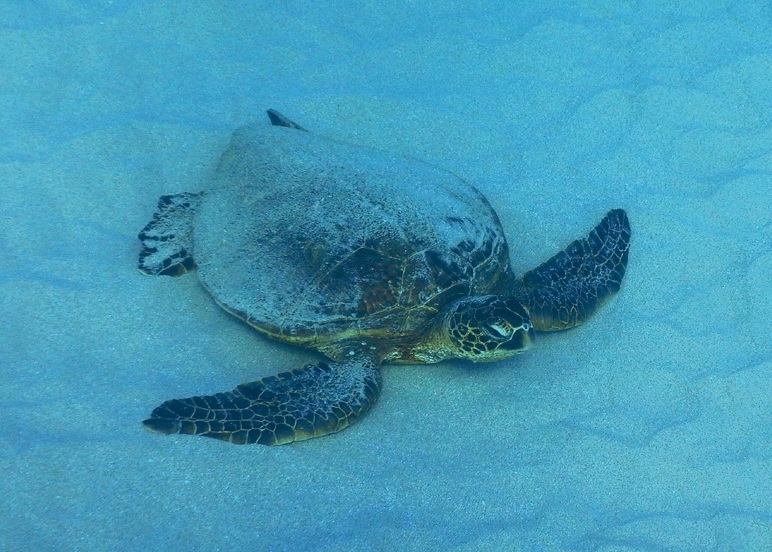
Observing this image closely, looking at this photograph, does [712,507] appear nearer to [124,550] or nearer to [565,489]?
[565,489]

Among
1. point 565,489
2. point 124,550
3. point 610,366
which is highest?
point 610,366

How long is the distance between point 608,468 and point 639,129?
2.85 m

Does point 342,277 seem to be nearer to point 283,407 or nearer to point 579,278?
point 283,407

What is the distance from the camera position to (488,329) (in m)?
2.63

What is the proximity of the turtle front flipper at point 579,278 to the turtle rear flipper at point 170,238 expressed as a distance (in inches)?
75.0

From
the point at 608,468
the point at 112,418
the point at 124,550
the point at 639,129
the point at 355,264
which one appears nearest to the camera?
the point at 124,550

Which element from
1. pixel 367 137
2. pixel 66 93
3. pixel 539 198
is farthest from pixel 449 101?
pixel 66 93

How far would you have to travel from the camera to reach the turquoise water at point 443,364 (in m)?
2.32

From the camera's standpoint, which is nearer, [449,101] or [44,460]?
[44,460]

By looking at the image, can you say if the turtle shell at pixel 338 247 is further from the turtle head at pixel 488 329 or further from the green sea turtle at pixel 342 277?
the turtle head at pixel 488 329

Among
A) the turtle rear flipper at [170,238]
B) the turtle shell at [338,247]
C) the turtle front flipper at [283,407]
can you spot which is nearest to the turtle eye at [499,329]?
the turtle shell at [338,247]

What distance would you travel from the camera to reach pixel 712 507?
8.27ft

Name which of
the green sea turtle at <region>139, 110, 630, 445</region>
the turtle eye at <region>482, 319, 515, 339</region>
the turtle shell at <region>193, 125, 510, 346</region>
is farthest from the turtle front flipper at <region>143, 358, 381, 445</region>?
the turtle eye at <region>482, 319, 515, 339</region>

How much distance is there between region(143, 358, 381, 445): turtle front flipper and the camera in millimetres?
2402
